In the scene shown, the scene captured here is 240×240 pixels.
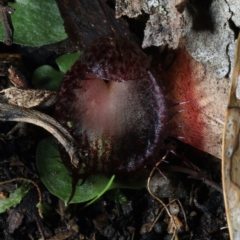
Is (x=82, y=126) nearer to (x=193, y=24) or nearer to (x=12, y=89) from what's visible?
(x=12, y=89)

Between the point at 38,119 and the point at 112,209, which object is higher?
the point at 38,119

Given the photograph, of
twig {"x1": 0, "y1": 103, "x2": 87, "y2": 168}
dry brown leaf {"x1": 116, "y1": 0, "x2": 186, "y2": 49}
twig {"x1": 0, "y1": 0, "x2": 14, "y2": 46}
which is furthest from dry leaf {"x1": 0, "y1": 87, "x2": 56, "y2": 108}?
dry brown leaf {"x1": 116, "y1": 0, "x2": 186, "y2": 49}

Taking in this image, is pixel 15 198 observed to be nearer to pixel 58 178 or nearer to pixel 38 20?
pixel 58 178

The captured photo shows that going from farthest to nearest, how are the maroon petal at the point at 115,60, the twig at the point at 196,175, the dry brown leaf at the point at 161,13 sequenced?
the twig at the point at 196,175
the maroon petal at the point at 115,60
the dry brown leaf at the point at 161,13

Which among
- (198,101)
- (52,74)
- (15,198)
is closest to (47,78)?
(52,74)

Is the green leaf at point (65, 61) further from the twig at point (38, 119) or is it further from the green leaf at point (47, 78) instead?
the twig at point (38, 119)

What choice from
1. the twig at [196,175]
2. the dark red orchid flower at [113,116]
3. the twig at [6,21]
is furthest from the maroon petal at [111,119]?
the twig at [6,21]

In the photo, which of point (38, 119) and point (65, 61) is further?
point (65, 61)
